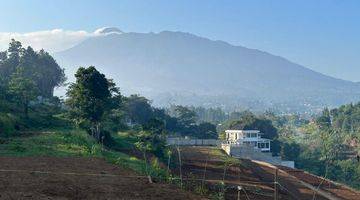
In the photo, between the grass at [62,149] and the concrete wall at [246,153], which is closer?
the grass at [62,149]

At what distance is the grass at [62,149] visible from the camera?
59.6 ft

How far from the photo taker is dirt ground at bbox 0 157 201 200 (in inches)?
440

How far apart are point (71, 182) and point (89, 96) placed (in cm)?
1451

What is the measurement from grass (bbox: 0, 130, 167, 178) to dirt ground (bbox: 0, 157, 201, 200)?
1.24 meters

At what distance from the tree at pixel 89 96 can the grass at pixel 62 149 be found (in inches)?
97.4

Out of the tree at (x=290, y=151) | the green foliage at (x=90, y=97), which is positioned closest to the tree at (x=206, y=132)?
the tree at (x=290, y=151)

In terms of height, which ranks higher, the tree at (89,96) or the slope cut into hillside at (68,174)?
the tree at (89,96)

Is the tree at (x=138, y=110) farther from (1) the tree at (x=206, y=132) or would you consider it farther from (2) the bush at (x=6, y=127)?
(2) the bush at (x=6, y=127)

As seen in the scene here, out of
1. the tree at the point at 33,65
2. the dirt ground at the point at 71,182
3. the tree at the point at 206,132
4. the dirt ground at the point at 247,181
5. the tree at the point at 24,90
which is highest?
the tree at the point at 33,65

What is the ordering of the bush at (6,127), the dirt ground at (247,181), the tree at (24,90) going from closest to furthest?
the dirt ground at (247,181), the bush at (6,127), the tree at (24,90)

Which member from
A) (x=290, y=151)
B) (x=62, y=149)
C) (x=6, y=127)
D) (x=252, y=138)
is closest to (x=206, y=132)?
(x=252, y=138)

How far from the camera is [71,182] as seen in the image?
1302 cm

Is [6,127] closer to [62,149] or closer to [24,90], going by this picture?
[62,149]

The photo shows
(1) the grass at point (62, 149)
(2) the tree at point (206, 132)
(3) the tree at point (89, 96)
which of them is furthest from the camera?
(2) the tree at point (206, 132)
